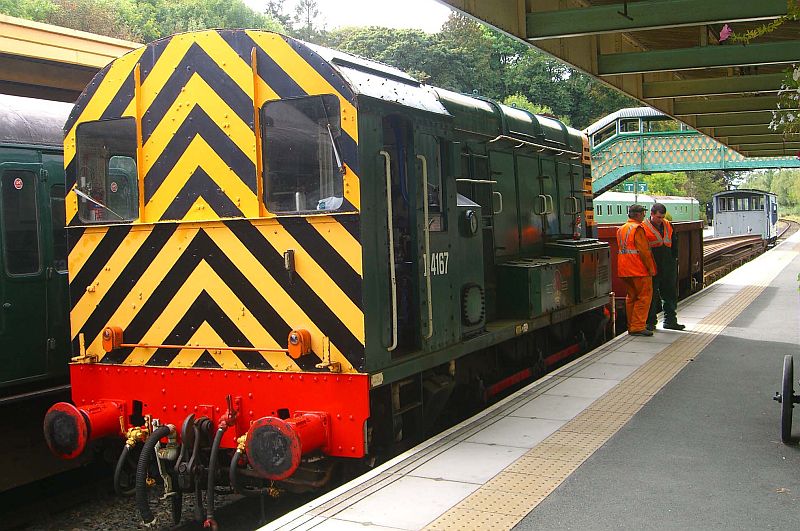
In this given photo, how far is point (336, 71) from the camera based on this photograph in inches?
198

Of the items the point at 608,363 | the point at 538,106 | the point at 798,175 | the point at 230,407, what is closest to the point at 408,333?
the point at 230,407

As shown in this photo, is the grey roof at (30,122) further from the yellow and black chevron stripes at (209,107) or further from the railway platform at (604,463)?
the railway platform at (604,463)

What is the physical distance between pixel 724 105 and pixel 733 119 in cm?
166

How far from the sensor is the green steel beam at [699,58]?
853 cm

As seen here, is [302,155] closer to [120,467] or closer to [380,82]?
[380,82]

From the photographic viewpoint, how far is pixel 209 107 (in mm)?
5457

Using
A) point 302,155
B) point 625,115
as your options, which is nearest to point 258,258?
point 302,155

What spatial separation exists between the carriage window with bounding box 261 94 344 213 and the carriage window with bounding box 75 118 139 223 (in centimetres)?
118

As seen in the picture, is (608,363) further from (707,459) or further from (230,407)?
(230,407)

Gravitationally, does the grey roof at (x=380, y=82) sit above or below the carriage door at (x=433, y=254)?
above

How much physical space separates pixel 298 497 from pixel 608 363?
4433 millimetres

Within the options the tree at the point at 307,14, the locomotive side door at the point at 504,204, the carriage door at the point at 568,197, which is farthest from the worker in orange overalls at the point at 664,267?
the tree at the point at 307,14

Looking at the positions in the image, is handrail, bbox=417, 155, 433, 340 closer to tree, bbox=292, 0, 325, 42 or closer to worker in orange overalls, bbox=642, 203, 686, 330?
worker in orange overalls, bbox=642, 203, 686, 330

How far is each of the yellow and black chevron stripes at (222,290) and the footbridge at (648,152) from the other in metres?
27.1
